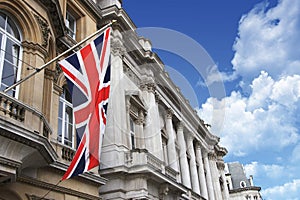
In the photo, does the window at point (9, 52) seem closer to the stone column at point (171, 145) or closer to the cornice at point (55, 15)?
the cornice at point (55, 15)

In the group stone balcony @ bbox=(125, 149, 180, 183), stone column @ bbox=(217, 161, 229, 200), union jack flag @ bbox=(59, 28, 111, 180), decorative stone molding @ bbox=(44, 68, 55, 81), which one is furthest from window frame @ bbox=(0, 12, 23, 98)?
stone column @ bbox=(217, 161, 229, 200)

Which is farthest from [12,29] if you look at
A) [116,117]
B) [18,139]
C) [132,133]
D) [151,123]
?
[151,123]

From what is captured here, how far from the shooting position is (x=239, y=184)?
230 feet

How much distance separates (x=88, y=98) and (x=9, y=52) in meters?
3.64

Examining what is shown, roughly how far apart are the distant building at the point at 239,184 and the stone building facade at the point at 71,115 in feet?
131

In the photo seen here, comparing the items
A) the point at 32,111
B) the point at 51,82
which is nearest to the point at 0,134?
the point at 32,111

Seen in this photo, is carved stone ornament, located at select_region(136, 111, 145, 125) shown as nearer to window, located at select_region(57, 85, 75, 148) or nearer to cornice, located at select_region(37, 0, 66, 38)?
window, located at select_region(57, 85, 75, 148)

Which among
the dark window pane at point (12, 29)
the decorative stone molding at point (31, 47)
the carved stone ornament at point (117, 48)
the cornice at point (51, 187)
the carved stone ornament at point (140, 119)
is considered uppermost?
the carved stone ornament at point (117, 48)

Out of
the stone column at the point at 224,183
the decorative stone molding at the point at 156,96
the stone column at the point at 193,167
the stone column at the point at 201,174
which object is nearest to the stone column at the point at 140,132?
the decorative stone molding at the point at 156,96

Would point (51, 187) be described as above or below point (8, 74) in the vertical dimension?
below

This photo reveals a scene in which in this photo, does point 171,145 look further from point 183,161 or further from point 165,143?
point 183,161

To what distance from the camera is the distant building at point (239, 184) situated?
224 feet

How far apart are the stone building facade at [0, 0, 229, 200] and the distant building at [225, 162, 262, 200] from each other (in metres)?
39.9

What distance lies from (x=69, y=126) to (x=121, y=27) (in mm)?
9057
